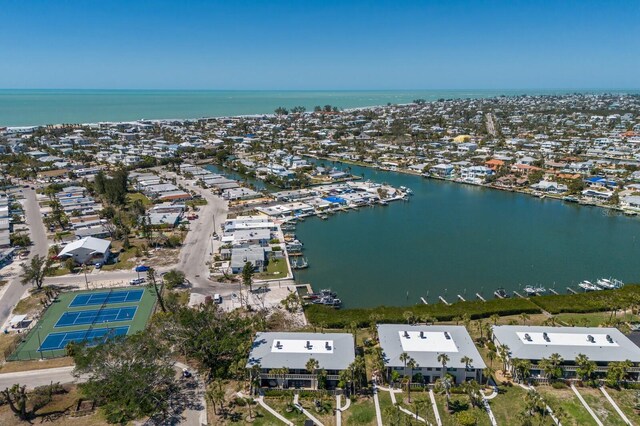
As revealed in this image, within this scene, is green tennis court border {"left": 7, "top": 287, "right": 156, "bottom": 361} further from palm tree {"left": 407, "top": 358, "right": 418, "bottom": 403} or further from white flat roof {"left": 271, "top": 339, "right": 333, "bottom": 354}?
palm tree {"left": 407, "top": 358, "right": 418, "bottom": 403}

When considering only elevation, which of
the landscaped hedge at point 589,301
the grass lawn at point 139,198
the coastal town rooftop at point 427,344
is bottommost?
the grass lawn at point 139,198

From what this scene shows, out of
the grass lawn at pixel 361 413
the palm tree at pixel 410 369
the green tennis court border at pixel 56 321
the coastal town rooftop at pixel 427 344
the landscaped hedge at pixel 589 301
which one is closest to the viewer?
the grass lawn at pixel 361 413

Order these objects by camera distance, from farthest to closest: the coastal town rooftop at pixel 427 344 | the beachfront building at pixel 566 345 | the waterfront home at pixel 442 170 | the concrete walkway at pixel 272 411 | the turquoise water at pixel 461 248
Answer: the waterfront home at pixel 442 170 < the turquoise water at pixel 461 248 < the beachfront building at pixel 566 345 < the coastal town rooftop at pixel 427 344 < the concrete walkway at pixel 272 411

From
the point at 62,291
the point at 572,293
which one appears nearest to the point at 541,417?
the point at 572,293

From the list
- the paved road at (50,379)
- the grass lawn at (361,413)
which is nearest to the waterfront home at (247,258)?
the paved road at (50,379)

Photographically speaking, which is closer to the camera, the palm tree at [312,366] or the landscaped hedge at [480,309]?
the palm tree at [312,366]

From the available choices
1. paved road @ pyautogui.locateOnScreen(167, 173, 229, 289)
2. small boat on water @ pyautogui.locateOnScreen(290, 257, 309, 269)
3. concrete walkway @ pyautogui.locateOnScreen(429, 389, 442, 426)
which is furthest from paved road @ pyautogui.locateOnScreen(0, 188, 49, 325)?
concrete walkway @ pyautogui.locateOnScreen(429, 389, 442, 426)

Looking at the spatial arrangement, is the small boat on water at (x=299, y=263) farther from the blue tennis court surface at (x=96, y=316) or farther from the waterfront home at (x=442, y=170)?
the waterfront home at (x=442, y=170)
